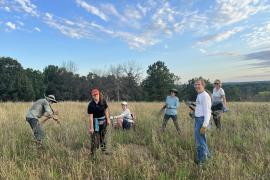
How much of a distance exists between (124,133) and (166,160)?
324 centimetres

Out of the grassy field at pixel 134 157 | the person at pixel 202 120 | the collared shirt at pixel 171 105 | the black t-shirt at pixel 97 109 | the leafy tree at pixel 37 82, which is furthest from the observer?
the leafy tree at pixel 37 82

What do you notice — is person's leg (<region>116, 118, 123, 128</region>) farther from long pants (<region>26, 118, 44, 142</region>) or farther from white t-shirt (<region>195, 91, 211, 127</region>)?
white t-shirt (<region>195, 91, 211, 127</region>)

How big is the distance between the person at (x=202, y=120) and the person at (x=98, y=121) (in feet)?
6.82

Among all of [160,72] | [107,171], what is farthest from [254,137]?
[160,72]

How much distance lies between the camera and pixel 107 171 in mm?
6297

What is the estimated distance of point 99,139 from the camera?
782 centimetres

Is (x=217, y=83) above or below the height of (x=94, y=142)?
above

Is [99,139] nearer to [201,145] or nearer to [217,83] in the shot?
[201,145]

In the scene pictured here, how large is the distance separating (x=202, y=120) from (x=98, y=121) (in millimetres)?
2325

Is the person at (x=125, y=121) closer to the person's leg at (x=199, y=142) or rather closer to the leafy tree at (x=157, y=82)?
the person's leg at (x=199, y=142)

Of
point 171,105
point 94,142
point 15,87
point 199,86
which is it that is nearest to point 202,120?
point 199,86

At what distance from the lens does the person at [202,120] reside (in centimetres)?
698

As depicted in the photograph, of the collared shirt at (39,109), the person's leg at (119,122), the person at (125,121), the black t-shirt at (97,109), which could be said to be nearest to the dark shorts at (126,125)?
the person at (125,121)

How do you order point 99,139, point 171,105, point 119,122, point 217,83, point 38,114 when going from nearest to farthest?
1. point 99,139
2. point 38,114
3. point 171,105
4. point 217,83
5. point 119,122
